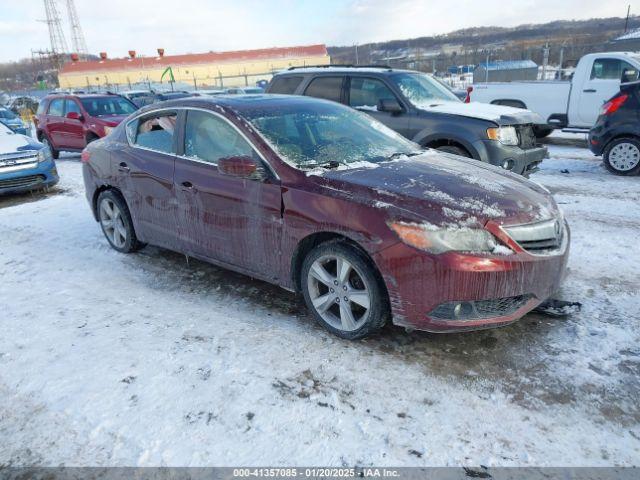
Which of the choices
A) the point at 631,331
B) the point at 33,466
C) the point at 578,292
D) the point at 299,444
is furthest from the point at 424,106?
the point at 33,466

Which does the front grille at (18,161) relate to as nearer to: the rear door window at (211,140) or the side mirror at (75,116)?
the side mirror at (75,116)

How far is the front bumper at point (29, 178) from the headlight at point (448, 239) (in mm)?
7552

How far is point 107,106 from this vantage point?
12.4m

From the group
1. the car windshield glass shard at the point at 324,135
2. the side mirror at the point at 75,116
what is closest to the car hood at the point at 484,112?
the car windshield glass shard at the point at 324,135

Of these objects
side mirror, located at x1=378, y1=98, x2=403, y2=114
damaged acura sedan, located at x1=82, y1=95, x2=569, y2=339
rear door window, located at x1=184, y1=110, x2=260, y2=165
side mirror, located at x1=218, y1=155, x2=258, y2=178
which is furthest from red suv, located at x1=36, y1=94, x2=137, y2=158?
Answer: side mirror, located at x1=218, y1=155, x2=258, y2=178

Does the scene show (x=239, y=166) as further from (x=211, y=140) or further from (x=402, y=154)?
(x=402, y=154)

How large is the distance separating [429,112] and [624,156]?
382 centimetres

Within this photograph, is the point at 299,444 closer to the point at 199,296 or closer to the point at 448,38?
the point at 199,296

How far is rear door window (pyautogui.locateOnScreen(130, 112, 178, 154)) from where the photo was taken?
431 centimetres

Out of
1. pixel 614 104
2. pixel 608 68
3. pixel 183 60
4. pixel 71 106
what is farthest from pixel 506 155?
pixel 183 60

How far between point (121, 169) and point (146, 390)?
9.03 ft

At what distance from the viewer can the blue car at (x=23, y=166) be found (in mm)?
7793

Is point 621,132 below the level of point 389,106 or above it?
below

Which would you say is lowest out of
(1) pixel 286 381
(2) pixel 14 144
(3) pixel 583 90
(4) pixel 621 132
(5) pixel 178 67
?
(1) pixel 286 381
